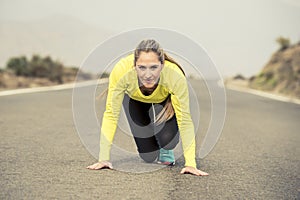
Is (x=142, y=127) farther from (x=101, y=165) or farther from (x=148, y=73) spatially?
(x=148, y=73)

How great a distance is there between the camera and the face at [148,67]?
430 centimetres

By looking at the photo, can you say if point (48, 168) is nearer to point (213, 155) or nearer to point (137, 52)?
point (137, 52)

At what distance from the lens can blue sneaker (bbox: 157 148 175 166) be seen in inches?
204

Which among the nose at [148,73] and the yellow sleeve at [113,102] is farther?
the yellow sleeve at [113,102]

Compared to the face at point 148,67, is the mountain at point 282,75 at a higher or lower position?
lower

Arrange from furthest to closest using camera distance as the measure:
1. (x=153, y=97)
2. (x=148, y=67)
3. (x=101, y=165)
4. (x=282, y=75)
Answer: (x=282, y=75)
(x=153, y=97)
(x=101, y=165)
(x=148, y=67)

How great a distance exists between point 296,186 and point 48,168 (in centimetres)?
243

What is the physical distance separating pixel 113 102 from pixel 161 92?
19.8 inches

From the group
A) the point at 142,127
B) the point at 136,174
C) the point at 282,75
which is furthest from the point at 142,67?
the point at 282,75

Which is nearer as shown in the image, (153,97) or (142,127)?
(153,97)

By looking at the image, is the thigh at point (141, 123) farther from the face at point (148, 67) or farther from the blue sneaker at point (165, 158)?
the face at point (148, 67)

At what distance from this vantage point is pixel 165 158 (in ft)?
17.1

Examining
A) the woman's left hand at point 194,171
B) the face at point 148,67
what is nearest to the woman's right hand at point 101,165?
the woman's left hand at point 194,171

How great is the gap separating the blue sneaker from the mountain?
17556 mm
